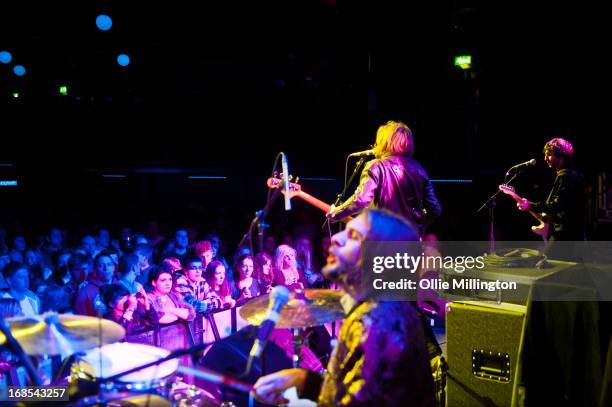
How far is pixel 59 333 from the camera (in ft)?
7.66

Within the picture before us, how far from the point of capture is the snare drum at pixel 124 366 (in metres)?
2.45

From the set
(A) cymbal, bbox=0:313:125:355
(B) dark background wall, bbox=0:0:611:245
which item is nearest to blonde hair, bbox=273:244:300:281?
(B) dark background wall, bbox=0:0:611:245

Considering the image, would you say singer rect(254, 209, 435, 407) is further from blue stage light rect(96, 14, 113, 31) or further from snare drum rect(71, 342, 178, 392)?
blue stage light rect(96, 14, 113, 31)

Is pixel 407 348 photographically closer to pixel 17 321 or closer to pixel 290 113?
pixel 17 321

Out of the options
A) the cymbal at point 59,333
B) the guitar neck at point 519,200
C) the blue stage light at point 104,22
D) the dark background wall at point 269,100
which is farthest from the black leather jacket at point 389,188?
the blue stage light at point 104,22

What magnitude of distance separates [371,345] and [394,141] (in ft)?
6.37

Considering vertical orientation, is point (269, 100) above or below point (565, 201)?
above

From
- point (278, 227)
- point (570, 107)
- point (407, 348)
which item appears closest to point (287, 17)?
point (278, 227)

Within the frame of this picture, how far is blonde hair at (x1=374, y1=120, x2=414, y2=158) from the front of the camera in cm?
357

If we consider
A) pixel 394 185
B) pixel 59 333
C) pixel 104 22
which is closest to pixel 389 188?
pixel 394 185

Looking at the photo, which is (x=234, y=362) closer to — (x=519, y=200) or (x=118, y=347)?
(x=118, y=347)

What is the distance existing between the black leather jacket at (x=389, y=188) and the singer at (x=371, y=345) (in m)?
1.42

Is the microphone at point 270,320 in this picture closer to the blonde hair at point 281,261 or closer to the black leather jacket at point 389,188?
the black leather jacket at point 389,188

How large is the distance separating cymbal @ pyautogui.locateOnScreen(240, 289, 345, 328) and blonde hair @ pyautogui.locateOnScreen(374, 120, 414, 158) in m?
1.16
